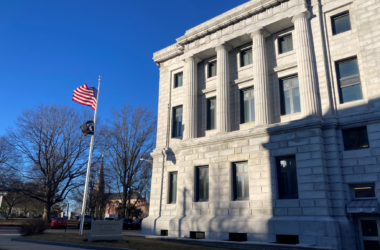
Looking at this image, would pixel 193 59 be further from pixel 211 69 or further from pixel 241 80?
pixel 241 80

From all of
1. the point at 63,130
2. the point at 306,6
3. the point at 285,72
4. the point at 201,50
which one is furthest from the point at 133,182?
the point at 306,6

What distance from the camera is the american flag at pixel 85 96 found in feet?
76.7

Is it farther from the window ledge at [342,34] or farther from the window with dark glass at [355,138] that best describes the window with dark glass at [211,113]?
the window ledge at [342,34]

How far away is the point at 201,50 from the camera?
25047 millimetres

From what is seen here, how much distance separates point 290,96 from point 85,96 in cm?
1532

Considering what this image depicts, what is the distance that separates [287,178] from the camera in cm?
1819

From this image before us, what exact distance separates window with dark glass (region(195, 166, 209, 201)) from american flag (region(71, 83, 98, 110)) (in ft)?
31.9

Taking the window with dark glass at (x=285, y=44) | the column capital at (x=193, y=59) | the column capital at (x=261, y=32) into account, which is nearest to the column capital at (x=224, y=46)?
the column capital at (x=261, y=32)

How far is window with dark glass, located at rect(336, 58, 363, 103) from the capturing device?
18.2 m

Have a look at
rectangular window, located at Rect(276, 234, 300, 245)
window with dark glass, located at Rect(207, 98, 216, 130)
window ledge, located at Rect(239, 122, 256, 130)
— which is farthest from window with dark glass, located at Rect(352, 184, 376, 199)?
window with dark glass, located at Rect(207, 98, 216, 130)

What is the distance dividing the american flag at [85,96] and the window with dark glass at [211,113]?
910 cm

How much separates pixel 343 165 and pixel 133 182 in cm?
3395

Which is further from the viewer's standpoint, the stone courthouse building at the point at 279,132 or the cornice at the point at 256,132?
the cornice at the point at 256,132

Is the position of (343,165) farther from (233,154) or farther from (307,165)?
(233,154)
